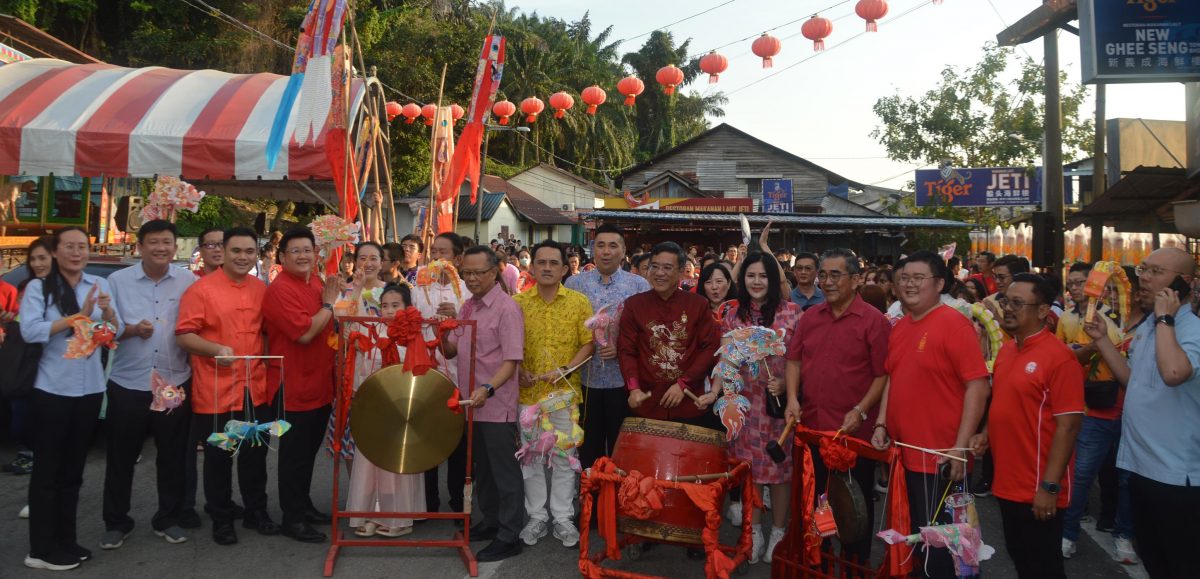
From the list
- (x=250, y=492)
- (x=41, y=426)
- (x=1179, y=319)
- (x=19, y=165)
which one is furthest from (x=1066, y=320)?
(x=19, y=165)

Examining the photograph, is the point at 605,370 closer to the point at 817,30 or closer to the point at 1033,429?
the point at 1033,429

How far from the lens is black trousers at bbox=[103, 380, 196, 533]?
16.1ft

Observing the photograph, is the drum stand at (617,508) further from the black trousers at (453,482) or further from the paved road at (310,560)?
the black trousers at (453,482)

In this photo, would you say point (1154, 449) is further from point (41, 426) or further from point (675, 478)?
point (41, 426)

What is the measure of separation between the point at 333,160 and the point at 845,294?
5.77 m

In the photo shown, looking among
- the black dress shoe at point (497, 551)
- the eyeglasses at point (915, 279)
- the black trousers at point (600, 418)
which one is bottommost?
the black dress shoe at point (497, 551)

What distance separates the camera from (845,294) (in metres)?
4.49

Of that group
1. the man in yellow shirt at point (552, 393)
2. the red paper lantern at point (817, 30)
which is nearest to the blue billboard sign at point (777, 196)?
the red paper lantern at point (817, 30)

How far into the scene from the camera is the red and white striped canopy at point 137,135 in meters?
9.66

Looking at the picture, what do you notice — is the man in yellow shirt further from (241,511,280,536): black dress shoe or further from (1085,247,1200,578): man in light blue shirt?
(1085,247,1200,578): man in light blue shirt

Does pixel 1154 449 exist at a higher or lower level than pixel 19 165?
lower

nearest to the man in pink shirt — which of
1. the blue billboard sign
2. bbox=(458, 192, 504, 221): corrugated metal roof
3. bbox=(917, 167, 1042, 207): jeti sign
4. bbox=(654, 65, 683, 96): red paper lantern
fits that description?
bbox=(654, 65, 683, 96): red paper lantern

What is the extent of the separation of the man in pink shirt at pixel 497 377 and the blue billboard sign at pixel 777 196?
31.6m

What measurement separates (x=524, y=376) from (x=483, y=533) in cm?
106
